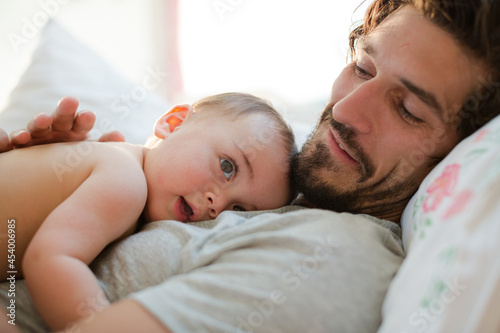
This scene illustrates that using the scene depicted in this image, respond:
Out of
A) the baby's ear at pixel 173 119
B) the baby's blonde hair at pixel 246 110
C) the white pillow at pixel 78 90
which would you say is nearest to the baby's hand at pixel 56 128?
the baby's ear at pixel 173 119

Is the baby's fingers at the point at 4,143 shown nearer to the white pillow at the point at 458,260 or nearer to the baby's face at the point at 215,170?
the baby's face at the point at 215,170

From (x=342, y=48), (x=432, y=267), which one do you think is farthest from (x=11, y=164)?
(x=342, y=48)

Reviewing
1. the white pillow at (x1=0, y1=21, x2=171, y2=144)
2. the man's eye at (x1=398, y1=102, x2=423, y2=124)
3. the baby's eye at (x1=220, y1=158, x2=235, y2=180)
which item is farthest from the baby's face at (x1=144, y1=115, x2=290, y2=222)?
the white pillow at (x1=0, y1=21, x2=171, y2=144)

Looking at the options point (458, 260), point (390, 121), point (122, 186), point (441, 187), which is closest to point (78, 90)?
point (122, 186)

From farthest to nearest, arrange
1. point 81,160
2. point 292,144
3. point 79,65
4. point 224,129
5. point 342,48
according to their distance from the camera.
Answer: point 342,48, point 79,65, point 292,144, point 224,129, point 81,160

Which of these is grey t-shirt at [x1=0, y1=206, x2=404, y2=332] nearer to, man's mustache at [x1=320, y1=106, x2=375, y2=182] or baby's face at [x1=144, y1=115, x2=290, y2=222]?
baby's face at [x1=144, y1=115, x2=290, y2=222]

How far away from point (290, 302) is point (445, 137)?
0.61m

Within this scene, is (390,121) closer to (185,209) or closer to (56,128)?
(185,209)

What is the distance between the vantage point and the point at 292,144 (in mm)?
1201

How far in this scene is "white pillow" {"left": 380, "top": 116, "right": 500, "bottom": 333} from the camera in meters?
0.62

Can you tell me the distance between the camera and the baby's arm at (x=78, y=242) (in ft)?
2.35

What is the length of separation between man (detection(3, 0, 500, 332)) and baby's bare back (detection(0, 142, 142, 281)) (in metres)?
0.14

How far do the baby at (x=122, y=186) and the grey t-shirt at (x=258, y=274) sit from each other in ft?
0.22

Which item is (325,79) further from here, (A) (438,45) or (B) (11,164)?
(B) (11,164)
